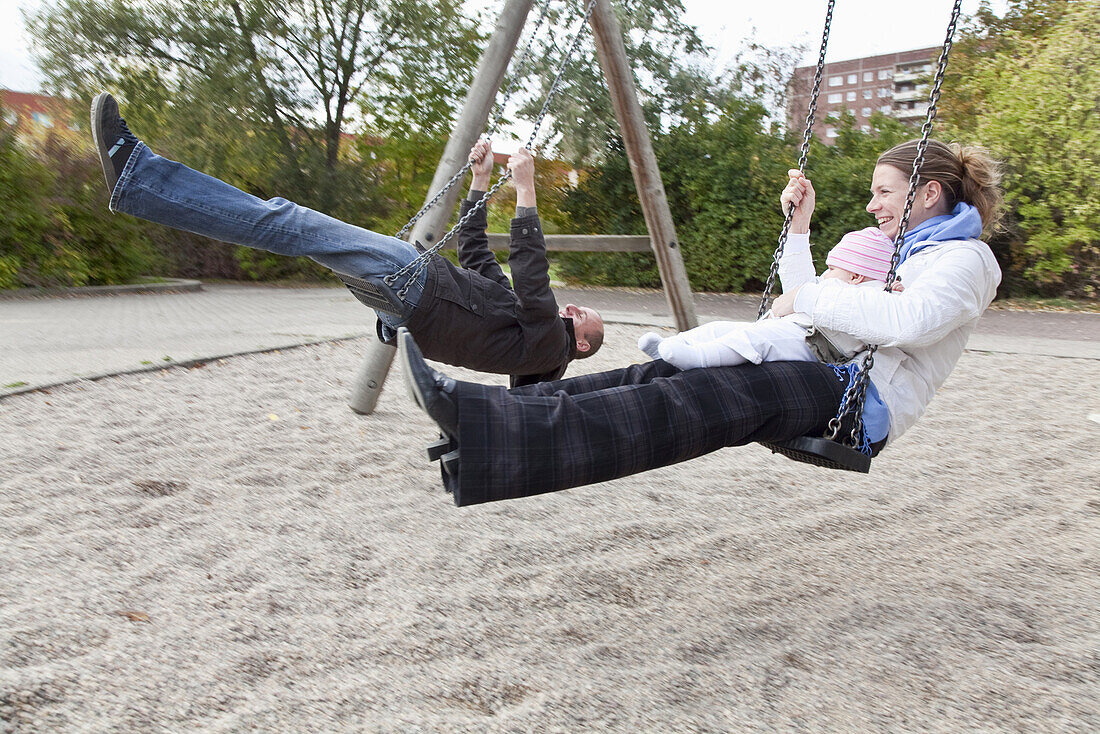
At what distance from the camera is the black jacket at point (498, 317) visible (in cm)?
277

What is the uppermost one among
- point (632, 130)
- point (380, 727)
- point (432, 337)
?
point (632, 130)

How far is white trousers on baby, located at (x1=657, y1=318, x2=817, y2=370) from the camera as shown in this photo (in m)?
2.04

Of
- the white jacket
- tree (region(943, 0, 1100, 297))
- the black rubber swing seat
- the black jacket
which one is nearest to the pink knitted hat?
the white jacket

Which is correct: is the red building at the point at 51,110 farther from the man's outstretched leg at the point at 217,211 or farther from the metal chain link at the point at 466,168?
the man's outstretched leg at the point at 217,211

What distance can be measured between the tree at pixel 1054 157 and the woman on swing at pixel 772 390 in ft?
28.5

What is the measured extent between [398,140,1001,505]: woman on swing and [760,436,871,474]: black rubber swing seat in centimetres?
4

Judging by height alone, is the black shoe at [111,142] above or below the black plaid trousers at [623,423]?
above

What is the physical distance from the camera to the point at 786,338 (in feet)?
6.93

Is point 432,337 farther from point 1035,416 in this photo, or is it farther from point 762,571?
point 1035,416

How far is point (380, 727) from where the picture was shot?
5.76 feet

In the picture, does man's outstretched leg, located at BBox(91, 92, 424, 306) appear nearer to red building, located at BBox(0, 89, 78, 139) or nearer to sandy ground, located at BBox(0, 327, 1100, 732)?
sandy ground, located at BBox(0, 327, 1100, 732)

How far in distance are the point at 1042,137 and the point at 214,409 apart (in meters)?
10.2

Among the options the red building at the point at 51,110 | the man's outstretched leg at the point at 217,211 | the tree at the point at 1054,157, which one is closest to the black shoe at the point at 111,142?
the man's outstretched leg at the point at 217,211

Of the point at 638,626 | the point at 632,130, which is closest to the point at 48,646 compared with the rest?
the point at 638,626
